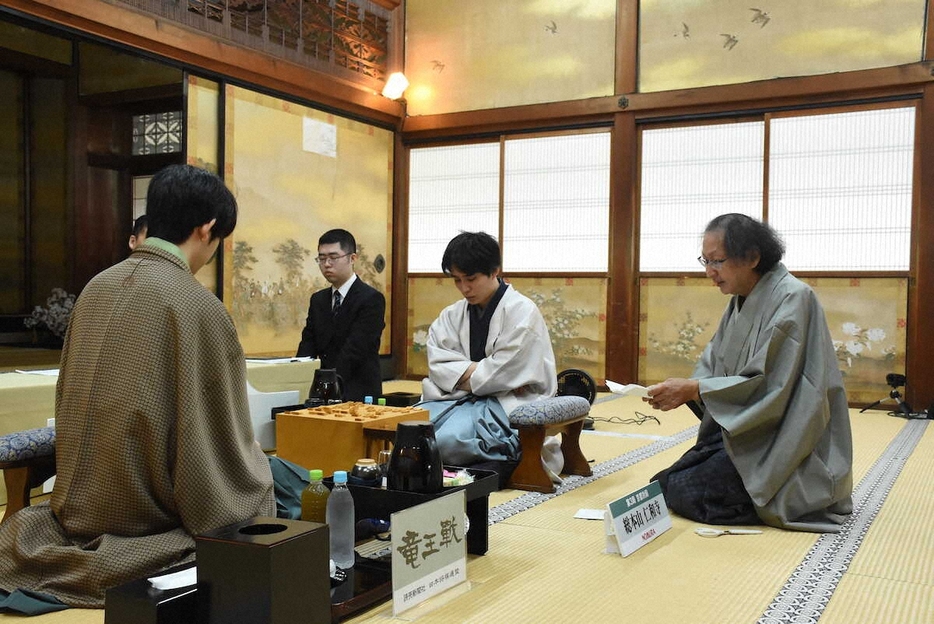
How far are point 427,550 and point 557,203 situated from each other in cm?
593

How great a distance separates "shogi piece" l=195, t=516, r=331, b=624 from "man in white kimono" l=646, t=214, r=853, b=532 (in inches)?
66.3

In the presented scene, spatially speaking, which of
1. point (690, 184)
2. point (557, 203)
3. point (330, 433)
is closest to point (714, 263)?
point (330, 433)

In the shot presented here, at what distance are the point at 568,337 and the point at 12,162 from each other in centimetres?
466

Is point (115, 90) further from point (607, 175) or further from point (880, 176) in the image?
point (880, 176)

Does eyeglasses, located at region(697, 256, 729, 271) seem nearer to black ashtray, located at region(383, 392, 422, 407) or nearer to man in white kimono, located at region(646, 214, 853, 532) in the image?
man in white kimono, located at region(646, 214, 853, 532)

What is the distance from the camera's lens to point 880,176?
669cm

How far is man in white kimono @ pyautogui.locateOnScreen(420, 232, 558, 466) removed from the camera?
382 cm

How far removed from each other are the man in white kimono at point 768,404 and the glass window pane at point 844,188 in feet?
12.9

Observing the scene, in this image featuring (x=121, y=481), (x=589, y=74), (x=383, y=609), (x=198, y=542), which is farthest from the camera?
(x=589, y=74)

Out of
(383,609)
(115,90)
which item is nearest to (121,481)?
(383,609)

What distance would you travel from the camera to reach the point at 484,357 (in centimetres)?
409

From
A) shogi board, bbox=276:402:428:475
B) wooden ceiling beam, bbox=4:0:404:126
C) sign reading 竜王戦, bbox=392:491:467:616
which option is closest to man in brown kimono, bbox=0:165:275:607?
sign reading 竜王戦, bbox=392:491:467:616

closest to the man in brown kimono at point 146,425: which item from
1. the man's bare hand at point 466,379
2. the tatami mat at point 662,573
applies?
the tatami mat at point 662,573

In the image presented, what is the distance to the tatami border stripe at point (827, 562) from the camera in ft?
7.50
